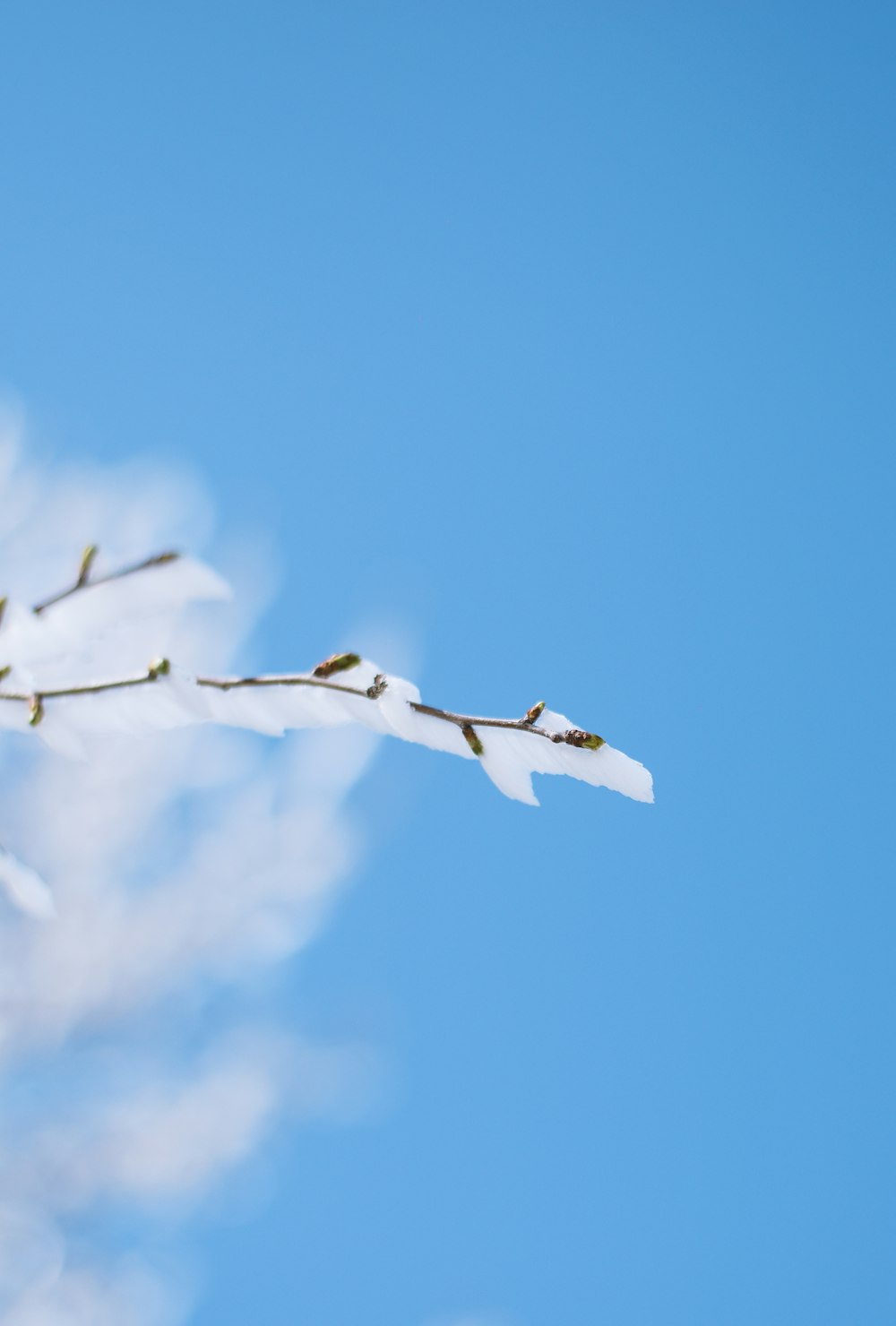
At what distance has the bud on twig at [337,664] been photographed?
4.28 feet

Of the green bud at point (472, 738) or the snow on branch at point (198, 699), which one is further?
the green bud at point (472, 738)

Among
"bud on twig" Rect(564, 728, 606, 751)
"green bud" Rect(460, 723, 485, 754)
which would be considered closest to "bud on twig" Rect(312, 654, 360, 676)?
"green bud" Rect(460, 723, 485, 754)

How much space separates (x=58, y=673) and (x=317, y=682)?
0.37 metres

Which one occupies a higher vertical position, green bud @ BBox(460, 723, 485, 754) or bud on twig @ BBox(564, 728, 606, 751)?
bud on twig @ BBox(564, 728, 606, 751)

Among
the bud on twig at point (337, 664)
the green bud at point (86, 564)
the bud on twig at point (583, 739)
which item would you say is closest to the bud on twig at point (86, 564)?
the green bud at point (86, 564)

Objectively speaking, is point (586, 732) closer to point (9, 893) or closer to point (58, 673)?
point (58, 673)

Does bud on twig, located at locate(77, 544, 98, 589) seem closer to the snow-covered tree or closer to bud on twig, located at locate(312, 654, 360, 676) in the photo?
the snow-covered tree

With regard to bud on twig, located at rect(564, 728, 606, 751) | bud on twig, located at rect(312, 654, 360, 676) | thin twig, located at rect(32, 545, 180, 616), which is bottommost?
thin twig, located at rect(32, 545, 180, 616)

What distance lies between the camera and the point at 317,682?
131cm

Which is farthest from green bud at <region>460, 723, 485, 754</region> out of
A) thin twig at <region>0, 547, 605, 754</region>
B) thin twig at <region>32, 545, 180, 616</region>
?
thin twig at <region>32, 545, 180, 616</region>

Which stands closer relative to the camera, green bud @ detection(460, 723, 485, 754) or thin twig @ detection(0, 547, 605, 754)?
thin twig @ detection(0, 547, 605, 754)

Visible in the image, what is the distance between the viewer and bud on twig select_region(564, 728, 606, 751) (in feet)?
4.39

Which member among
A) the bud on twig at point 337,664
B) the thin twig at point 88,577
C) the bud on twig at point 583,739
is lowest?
the thin twig at point 88,577

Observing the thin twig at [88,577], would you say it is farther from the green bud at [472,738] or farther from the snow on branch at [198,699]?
the green bud at [472,738]
